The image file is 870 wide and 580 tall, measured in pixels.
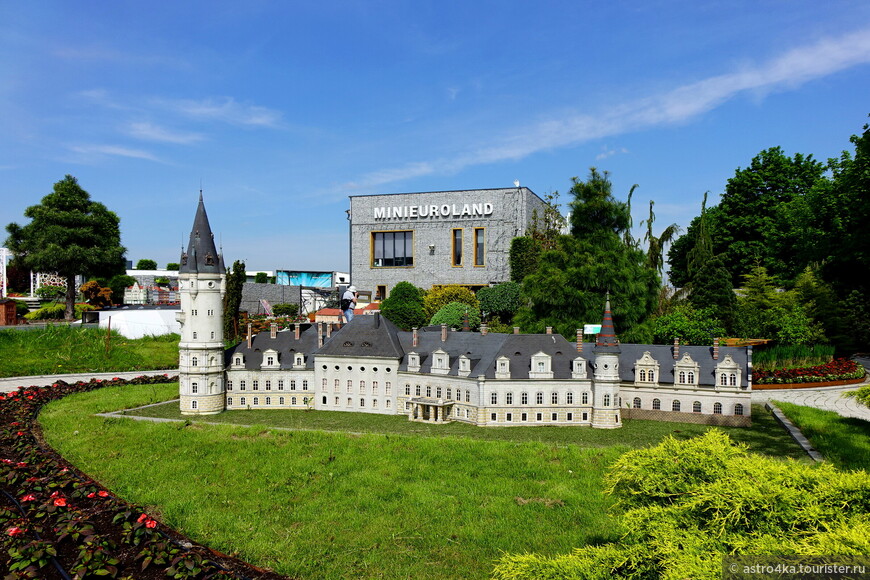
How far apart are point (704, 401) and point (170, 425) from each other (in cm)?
3697

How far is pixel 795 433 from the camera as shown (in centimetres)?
3359

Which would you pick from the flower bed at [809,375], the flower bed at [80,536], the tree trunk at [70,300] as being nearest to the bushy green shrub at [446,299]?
the flower bed at [809,375]

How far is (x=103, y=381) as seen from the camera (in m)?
50.3

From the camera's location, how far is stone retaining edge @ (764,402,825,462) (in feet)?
96.2

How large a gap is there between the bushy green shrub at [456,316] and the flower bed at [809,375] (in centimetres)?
2953

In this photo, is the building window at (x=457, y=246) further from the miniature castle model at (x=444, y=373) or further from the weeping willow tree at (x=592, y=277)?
the miniature castle model at (x=444, y=373)

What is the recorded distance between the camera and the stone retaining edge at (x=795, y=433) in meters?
29.3

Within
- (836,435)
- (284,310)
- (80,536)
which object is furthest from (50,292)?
(836,435)

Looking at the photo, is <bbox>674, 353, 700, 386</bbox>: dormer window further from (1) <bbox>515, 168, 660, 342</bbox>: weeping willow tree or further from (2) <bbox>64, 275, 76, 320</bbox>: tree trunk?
(2) <bbox>64, 275, 76, 320</bbox>: tree trunk

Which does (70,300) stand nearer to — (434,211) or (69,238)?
(69,238)

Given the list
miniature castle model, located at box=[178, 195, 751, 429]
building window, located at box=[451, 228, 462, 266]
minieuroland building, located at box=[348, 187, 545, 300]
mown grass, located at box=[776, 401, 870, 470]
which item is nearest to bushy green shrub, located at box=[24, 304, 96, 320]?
minieuroland building, located at box=[348, 187, 545, 300]

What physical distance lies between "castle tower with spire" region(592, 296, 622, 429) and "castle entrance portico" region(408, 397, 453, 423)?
10353 millimetres

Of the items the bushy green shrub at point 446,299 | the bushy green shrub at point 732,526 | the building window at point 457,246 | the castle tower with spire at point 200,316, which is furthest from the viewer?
the building window at point 457,246

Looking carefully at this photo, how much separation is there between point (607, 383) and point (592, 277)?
15774 millimetres
